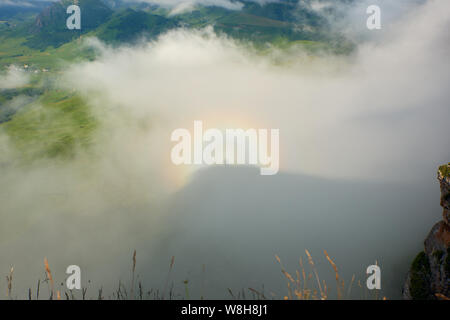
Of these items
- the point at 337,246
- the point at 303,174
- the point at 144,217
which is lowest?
the point at 337,246

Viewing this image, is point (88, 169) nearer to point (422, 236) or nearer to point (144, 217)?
point (144, 217)

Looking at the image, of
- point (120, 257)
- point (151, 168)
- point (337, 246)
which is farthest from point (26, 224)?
point (337, 246)

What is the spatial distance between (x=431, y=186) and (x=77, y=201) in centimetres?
18625

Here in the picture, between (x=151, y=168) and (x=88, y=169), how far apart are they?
3781cm

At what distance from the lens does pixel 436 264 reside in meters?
31.6

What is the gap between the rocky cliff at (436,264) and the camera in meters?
28.6

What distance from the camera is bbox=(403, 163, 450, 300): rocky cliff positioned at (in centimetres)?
2861

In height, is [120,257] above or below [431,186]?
below
